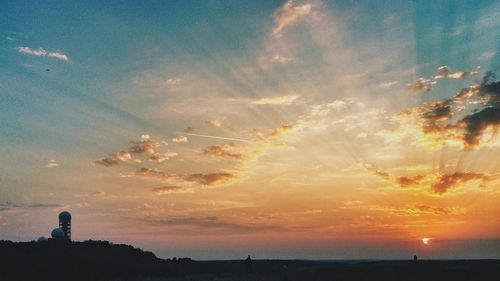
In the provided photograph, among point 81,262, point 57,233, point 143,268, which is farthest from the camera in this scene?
point 57,233

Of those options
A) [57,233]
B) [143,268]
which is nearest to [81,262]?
[143,268]

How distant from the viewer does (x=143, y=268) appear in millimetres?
67688

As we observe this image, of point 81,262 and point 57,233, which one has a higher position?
point 57,233

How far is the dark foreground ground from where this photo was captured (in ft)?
161

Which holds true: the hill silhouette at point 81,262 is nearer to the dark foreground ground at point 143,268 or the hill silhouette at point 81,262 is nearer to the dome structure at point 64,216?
the dark foreground ground at point 143,268

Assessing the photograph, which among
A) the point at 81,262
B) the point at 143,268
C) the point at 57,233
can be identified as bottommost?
the point at 143,268

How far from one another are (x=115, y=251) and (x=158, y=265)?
1234 centimetres

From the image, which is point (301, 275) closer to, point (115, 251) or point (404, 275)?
point (404, 275)

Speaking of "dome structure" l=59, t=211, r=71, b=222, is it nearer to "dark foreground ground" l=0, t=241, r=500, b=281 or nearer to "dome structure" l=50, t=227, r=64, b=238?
"dome structure" l=50, t=227, r=64, b=238

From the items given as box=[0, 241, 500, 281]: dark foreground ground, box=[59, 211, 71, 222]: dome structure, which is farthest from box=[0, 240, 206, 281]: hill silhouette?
box=[59, 211, 71, 222]: dome structure

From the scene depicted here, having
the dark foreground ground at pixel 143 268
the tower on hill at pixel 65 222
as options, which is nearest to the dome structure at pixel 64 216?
the tower on hill at pixel 65 222

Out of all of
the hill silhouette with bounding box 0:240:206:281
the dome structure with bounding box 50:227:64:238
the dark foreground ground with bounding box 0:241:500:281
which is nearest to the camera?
the dark foreground ground with bounding box 0:241:500:281

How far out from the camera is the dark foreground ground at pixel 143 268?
1930 inches

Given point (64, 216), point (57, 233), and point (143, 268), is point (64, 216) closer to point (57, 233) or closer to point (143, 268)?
point (57, 233)
